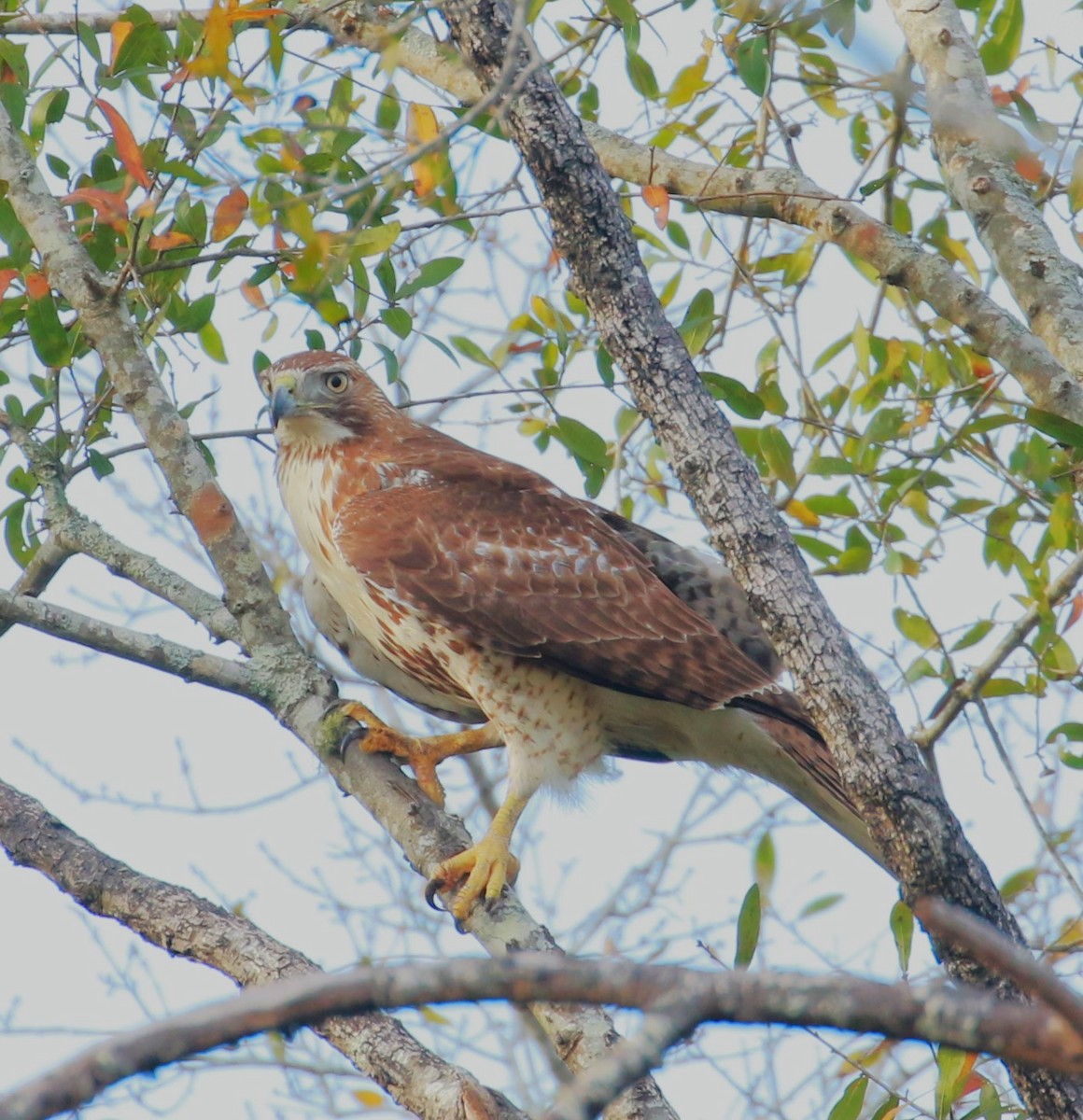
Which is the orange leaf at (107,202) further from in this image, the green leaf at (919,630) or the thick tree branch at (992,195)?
the green leaf at (919,630)

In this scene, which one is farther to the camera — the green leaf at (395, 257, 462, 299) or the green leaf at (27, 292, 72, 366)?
the green leaf at (395, 257, 462, 299)

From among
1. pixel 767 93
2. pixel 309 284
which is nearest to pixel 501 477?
pixel 767 93

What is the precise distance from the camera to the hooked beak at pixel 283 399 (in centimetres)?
450

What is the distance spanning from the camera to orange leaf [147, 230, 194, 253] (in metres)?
3.34

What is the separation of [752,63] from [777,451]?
43.5 inches

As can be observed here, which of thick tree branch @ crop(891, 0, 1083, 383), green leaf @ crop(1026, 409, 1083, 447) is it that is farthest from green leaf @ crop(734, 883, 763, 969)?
thick tree branch @ crop(891, 0, 1083, 383)

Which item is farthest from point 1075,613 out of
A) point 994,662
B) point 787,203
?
point 787,203

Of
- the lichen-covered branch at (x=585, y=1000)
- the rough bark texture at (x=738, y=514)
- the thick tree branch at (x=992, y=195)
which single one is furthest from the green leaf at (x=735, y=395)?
the lichen-covered branch at (x=585, y=1000)

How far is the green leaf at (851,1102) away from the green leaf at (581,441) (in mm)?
1773

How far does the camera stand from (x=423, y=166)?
317 centimetres

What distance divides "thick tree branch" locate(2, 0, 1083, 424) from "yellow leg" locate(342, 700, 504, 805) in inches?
59.0

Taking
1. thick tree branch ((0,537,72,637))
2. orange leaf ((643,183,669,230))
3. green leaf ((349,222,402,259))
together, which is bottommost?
thick tree branch ((0,537,72,637))

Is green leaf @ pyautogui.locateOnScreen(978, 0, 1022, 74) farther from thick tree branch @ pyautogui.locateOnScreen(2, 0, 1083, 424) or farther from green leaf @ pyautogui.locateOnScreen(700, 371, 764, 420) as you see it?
green leaf @ pyautogui.locateOnScreen(700, 371, 764, 420)

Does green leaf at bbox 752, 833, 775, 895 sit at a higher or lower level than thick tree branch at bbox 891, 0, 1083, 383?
lower
